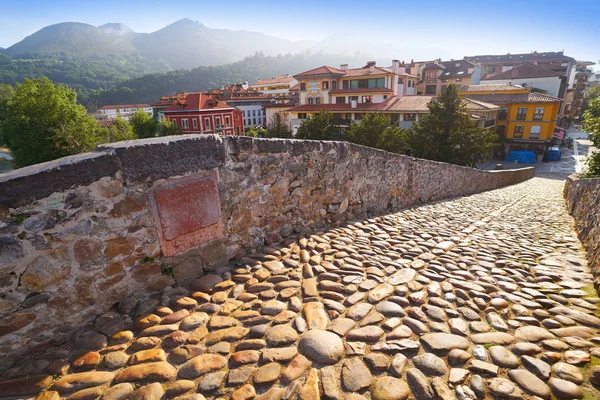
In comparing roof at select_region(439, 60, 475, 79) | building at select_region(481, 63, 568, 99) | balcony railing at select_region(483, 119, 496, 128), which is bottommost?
balcony railing at select_region(483, 119, 496, 128)

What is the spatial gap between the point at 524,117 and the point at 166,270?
43.2 meters

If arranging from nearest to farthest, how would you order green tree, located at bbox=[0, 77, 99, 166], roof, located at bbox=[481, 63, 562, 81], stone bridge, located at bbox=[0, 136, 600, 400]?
stone bridge, located at bbox=[0, 136, 600, 400], green tree, located at bbox=[0, 77, 99, 166], roof, located at bbox=[481, 63, 562, 81]

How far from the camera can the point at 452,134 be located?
901 inches

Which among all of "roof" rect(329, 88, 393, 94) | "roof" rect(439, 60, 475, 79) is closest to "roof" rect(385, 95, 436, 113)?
"roof" rect(329, 88, 393, 94)

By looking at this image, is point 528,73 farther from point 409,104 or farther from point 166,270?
point 166,270

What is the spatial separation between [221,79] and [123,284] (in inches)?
6327

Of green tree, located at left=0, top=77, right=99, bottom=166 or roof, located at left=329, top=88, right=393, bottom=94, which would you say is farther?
roof, located at left=329, top=88, right=393, bottom=94

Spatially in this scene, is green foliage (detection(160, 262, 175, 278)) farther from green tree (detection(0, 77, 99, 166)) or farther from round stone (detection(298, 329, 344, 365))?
green tree (detection(0, 77, 99, 166))

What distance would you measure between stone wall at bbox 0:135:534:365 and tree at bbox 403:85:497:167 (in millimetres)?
21171

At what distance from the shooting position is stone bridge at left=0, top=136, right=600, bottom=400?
2010 mm

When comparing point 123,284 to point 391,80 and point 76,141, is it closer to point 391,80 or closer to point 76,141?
point 76,141

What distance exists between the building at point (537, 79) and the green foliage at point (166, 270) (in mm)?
52888

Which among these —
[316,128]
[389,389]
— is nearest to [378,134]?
[316,128]

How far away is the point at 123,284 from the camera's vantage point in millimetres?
2688
